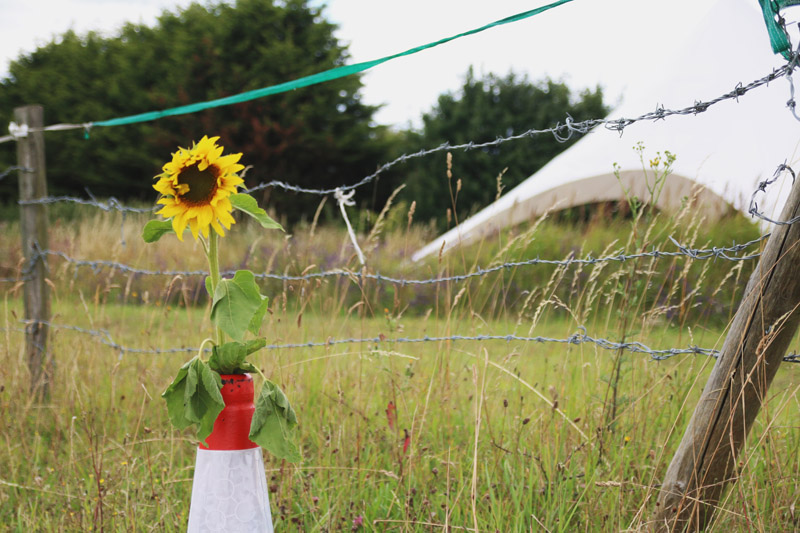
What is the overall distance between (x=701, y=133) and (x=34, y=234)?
6690 millimetres

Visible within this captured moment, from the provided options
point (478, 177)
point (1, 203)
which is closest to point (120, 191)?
point (1, 203)

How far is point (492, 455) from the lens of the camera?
6.31ft

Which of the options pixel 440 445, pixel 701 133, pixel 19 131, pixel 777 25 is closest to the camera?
pixel 777 25

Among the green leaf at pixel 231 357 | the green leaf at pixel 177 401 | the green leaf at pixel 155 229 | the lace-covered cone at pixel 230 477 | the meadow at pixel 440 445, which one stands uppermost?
the green leaf at pixel 155 229

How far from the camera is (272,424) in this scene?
1.06 meters

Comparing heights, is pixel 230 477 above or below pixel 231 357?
below

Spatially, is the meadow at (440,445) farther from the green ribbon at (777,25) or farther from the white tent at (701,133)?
the white tent at (701,133)

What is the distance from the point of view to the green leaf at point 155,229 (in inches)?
43.3

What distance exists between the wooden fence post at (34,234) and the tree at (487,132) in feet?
39.0

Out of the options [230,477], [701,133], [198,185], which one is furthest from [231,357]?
[701,133]

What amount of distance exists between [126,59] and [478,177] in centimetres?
1006

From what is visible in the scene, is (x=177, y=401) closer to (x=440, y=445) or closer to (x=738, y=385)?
(x=738, y=385)

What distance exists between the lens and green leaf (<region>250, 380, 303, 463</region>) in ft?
3.41

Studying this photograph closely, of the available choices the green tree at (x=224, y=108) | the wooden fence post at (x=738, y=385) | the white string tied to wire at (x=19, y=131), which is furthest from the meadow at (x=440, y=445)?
the green tree at (x=224, y=108)
